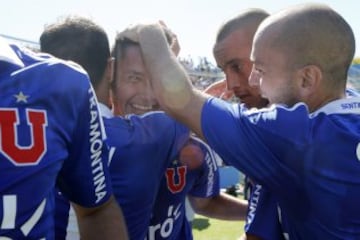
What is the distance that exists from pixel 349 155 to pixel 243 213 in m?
1.55

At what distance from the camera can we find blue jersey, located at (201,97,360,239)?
1379 millimetres

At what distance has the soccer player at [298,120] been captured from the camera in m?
1.39

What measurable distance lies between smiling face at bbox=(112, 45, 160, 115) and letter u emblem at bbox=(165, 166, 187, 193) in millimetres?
295

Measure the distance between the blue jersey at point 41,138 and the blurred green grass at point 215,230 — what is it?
6565mm

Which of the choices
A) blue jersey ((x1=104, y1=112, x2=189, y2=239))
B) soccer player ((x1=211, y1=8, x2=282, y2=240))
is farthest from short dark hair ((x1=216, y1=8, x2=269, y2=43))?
blue jersey ((x1=104, y1=112, x2=189, y2=239))

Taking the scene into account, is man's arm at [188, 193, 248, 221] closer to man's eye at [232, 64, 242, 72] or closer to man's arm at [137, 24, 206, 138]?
man's eye at [232, 64, 242, 72]

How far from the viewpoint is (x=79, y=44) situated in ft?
6.40

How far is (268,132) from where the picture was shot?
141 cm

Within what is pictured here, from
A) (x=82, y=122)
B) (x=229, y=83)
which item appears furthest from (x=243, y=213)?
(x=82, y=122)

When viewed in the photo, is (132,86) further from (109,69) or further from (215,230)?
(215,230)

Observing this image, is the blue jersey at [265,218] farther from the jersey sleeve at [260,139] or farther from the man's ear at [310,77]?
the man's ear at [310,77]

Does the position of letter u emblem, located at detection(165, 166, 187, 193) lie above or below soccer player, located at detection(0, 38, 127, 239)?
below

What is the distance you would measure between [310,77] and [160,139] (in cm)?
74

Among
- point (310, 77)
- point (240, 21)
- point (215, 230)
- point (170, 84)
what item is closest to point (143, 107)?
point (240, 21)
